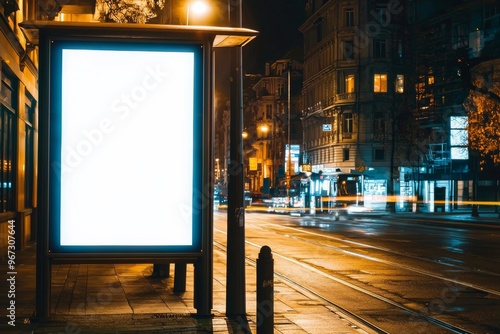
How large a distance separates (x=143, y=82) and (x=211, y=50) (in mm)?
980

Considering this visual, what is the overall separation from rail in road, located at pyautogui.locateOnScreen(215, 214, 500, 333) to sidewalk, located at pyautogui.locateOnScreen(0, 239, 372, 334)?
1.92ft

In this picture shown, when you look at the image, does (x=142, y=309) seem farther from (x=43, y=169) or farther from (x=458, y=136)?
(x=458, y=136)

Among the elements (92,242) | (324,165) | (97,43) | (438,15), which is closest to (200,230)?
(92,242)

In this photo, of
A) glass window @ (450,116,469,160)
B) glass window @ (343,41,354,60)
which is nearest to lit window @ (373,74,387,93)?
glass window @ (343,41,354,60)

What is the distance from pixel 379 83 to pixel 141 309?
6834 centimetres

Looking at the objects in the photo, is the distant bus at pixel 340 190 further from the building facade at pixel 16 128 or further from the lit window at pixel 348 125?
the building facade at pixel 16 128

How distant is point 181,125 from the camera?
9.65 m

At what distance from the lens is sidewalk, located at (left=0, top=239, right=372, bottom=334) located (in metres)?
9.33

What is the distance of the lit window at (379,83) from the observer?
252 feet

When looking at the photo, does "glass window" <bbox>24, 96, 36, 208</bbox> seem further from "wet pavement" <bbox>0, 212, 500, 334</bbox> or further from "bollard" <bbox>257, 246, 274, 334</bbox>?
"bollard" <bbox>257, 246, 274, 334</bbox>

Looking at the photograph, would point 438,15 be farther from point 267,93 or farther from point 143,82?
point 143,82

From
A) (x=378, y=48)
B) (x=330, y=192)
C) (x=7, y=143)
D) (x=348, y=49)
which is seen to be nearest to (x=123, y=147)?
(x=7, y=143)

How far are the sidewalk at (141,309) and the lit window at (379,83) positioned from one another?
6269cm

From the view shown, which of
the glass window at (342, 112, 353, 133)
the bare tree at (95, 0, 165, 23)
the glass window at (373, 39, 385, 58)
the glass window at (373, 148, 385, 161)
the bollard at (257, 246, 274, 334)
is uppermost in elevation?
the glass window at (373, 39, 385, 58)
